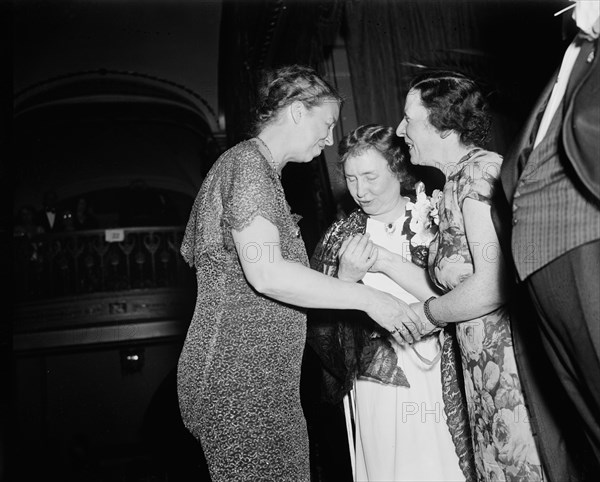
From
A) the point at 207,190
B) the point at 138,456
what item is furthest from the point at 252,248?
the point at 138,456

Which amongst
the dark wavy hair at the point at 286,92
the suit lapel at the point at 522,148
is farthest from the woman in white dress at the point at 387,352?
the suit lapel at the point at 522,148

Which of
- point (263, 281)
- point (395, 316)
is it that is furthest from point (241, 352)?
point (395, 316)

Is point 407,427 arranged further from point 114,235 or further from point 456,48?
point 114,235

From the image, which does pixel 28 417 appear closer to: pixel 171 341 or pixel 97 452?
pixel 97 452

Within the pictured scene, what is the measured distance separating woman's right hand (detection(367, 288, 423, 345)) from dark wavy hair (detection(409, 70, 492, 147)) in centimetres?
67

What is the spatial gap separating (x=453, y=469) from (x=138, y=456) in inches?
382

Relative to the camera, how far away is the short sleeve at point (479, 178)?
1779 mm

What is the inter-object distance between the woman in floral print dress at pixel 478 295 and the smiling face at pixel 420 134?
35mm

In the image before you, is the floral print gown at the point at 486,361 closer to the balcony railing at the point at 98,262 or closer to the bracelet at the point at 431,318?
the bracelet at the point at 431,318

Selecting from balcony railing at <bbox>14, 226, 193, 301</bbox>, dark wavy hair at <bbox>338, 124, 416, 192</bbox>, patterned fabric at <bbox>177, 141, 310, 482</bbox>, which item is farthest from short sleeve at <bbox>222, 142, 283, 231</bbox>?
balcony railing at <bbox>14, 226, 193, 301</bbox>

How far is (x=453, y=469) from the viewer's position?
7.39ft

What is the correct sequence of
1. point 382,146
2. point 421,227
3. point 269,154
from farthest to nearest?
point 382,146 → point 421,227 → point 269,154

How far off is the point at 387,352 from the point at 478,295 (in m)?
0.69

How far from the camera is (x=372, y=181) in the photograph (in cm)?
254
